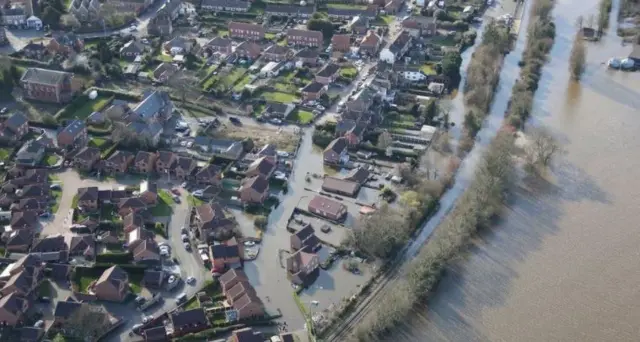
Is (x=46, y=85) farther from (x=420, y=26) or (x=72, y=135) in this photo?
(x=420, y=26)

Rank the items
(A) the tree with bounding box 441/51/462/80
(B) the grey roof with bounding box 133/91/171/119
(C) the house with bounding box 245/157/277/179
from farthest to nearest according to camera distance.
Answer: (A) the tree with bounding box 441/51/462/80
(B) the grey roof with bounding box 133/91/171/119
(C) the house with bounding box 245/157/277/179

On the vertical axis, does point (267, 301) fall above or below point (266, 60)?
below

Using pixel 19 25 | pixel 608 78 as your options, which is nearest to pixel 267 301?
pixel 608 78

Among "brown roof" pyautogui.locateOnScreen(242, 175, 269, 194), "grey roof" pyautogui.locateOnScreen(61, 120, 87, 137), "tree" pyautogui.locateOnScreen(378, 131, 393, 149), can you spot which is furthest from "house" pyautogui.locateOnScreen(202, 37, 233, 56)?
"brown roof" pyautogui.locateOnScreen(242, 175, 269, 194)

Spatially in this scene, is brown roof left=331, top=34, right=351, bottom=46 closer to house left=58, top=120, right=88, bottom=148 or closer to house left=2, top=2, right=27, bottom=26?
Result: house left=58, top=120, right=88, bottom=148

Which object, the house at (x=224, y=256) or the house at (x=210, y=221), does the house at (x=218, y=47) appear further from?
the house at (x=224, y=256)

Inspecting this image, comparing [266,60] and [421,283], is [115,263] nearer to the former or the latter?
[421,283]

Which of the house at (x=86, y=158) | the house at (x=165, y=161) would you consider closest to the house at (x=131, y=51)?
the house at (x=86, y=158)
